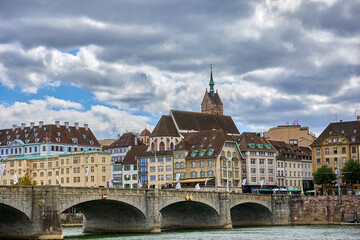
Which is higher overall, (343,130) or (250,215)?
(343,130)

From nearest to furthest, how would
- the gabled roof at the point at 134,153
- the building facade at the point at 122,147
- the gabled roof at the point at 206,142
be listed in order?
the gabled roof at the point at 206,142 < the gabled roof at the point at 134,153 < the building facade at the point at 122,147

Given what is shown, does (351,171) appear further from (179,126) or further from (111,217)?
(111,217)

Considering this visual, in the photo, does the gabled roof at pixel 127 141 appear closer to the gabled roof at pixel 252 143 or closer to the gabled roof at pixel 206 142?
the gabled roof at pixel 206 142

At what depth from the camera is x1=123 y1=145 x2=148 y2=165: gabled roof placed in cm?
16738

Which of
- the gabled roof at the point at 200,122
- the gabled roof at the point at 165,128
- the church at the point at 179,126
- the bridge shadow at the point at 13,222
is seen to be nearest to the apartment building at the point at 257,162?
the church at the point at 179,126

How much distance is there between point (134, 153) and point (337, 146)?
169 ft

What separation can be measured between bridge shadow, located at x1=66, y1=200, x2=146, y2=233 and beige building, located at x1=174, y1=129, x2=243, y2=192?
156ft

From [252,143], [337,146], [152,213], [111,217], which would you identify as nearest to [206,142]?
[252,143]

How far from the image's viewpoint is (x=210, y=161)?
150 metres

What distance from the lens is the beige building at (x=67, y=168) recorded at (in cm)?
16025

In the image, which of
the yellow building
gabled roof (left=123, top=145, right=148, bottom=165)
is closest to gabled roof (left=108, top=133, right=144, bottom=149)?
gabled roof (left=123, top=145, right=148, bottom=165)

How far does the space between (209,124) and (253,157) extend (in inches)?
1238

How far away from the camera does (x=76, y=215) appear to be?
13562 cm

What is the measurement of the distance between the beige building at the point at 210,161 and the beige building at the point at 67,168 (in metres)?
19.4
